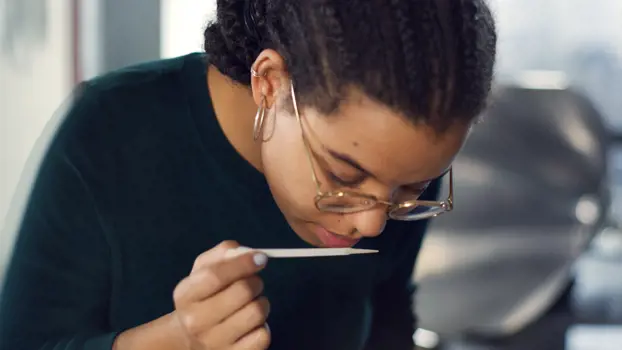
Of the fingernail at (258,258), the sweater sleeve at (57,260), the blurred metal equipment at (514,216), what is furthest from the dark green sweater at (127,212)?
the blurred metal equipment at (514,216)

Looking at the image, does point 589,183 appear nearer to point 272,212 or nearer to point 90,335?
point 272,212

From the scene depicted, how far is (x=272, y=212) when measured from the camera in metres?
0.50

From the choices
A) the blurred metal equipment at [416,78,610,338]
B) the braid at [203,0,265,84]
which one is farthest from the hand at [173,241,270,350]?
the blurred metal equipment at [416,78,610,338]

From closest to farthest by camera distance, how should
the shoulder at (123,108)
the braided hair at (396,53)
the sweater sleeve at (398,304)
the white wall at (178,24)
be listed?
the braided hair at (396,53) < the shoulder at (123,108) < the sweater sleeve at (398,304) < the white wall at (178,24)

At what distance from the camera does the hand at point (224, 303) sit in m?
0.40

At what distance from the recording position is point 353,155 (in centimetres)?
39

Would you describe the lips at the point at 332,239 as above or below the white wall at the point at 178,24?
below

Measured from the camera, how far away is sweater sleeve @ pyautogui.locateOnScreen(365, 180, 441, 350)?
600 mm

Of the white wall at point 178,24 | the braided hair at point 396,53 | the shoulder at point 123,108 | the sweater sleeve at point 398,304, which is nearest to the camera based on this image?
the braided hair at point 396,53

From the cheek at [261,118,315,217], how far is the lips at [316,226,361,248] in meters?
0.02

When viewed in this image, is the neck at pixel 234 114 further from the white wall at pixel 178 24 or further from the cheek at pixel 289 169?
the white wall at pixel 178 24

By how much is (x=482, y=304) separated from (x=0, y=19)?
23.1 inches

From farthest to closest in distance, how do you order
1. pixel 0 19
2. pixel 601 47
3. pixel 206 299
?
1. pixel 601 47
2. pixel 0 19
3. pixel 206 299

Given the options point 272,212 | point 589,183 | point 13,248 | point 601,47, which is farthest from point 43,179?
point 601,47
